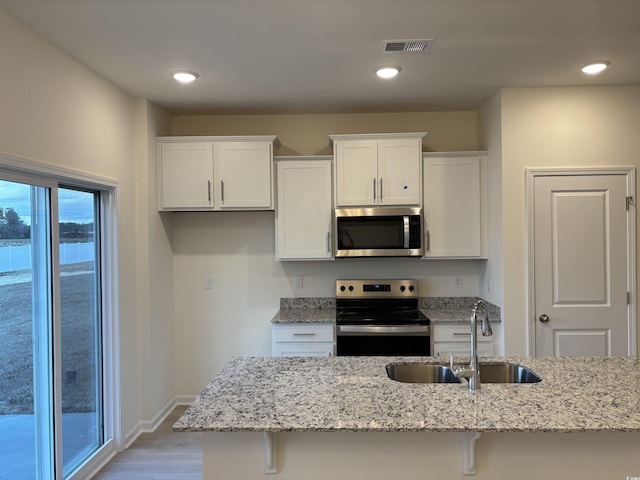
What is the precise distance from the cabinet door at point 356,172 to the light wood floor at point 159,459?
2136mm

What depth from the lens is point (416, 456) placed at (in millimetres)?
1614

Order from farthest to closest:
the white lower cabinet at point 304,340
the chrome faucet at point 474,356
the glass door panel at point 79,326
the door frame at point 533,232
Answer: the white lower cabinet at point 304,340 < the door frame at point 533,232 < the glass door panel at point 79,326 < the chrome faucet at point 474,356

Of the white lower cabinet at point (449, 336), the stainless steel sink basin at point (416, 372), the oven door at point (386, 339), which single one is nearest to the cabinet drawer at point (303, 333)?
the oven door at point (386, 339)

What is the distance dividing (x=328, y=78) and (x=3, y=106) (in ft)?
6.16

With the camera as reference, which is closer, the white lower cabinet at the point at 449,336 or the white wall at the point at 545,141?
the white wall at the point at 545,141

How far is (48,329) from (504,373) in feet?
8.10

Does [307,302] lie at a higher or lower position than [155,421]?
higher

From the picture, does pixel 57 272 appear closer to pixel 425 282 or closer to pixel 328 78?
pixel 328 78

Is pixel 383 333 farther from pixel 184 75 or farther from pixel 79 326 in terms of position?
pixel 184 75

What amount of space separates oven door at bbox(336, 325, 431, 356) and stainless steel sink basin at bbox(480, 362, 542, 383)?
1.14 m

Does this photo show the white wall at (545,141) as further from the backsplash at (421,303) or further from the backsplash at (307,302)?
the backsplash at (307,302)

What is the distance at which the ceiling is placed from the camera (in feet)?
6.73

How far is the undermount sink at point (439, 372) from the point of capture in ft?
6.80

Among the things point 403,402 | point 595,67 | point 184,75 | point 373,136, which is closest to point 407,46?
point 373,136
